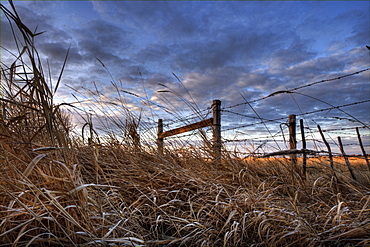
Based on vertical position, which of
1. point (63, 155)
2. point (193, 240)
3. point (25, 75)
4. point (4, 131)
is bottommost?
point (193, 240)

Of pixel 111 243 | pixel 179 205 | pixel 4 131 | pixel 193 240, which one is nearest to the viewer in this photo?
pixel 111 243

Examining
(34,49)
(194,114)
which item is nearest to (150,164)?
(194,114)

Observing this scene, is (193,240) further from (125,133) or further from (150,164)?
(125,133)

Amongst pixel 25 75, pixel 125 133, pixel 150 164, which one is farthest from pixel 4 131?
pixel 125 133

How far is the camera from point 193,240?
4.32 feet

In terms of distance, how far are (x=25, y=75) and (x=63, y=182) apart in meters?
0.66

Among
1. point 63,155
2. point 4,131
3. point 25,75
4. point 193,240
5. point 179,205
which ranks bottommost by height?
point 193,240

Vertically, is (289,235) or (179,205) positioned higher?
(179,205)

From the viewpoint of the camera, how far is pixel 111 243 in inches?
42.1

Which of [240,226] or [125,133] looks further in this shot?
[125,133]

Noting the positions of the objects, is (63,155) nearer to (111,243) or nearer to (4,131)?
(4,131)

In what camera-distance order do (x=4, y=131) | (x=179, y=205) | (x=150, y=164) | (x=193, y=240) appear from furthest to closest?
1. (x=150, y=164)
2. (x=179, y=205)
3. (x=4, y=131)
4. (x=193, y=240)

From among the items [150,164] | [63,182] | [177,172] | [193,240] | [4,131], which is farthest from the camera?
[150,164]

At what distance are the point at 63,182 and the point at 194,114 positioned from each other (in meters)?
1.85
